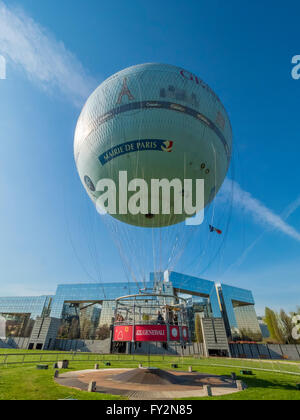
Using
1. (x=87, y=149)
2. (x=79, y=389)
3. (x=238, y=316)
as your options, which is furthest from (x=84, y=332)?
(x=87, y=149)

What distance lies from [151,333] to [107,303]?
83782 mm

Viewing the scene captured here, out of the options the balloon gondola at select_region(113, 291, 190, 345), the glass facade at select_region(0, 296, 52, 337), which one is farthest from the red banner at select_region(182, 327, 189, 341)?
the glass facade at select_region(0, 296, 52, 337)

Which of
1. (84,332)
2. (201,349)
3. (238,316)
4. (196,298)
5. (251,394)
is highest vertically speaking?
(196,298)

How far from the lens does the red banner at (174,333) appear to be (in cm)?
1163

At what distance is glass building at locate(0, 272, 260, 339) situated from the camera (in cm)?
8388

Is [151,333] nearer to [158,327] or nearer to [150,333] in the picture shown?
[150,333]

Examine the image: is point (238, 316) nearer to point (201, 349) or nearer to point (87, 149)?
point (201, 349)

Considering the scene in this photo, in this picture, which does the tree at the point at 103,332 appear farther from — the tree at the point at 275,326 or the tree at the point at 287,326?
the tree at the point at 287,326

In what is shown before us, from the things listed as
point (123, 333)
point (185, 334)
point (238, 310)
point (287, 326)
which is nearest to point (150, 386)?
point (185, 334)

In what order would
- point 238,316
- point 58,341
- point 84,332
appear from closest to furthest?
point 58,341 → point 84,332 → point 238,316

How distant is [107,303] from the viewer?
8619 cm

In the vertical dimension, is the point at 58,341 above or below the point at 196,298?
below

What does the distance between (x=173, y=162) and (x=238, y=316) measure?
110832 millimetres

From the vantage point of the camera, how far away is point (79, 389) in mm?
12070
